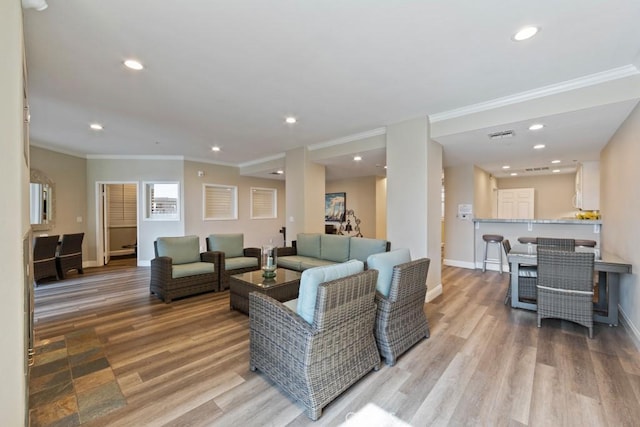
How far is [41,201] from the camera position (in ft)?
18.7

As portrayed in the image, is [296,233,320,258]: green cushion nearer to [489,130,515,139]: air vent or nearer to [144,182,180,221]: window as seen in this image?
[489,130,515,139]: air vent

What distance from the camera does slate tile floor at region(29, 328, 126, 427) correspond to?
185 cm

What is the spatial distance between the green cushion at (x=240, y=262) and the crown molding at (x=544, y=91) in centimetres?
381

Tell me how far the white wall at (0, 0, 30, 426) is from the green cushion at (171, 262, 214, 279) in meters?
2.79

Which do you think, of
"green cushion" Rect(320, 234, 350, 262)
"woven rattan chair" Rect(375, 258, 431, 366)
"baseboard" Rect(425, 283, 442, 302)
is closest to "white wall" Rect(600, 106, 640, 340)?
"baseboard" Rect(425, 283, 442, 302)

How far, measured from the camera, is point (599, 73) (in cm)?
275

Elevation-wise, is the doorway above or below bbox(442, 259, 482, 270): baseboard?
above

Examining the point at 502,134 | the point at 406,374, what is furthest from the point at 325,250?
the point at 502,134

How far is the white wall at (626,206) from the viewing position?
2.86m

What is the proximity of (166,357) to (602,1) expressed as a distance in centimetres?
431

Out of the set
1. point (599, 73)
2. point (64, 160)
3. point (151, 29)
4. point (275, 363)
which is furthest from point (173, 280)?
point (599, 73)

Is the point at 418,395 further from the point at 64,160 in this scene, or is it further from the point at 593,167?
the point at 64,160

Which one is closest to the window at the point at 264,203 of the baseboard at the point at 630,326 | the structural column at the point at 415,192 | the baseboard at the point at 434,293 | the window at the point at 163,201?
the window at the point at 163,201

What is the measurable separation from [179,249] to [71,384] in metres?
2.62
